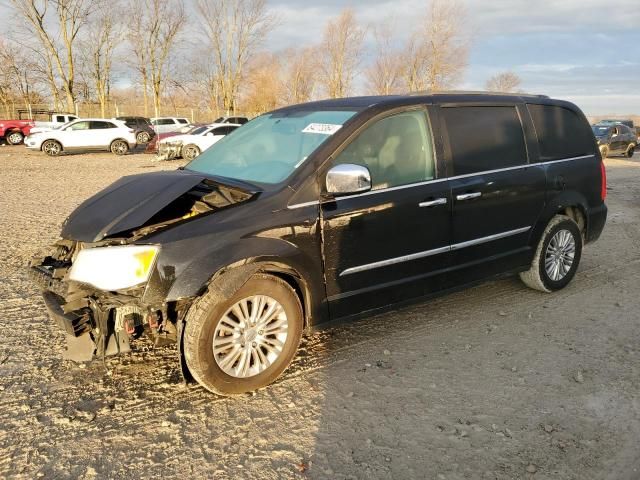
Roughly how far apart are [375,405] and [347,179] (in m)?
1.41

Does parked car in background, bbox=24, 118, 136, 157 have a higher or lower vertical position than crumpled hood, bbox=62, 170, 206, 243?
higher

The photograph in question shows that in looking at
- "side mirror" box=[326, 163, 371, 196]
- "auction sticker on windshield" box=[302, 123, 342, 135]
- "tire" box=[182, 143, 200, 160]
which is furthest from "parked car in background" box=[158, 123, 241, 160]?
"side mirror" box=[326, 163, 371, 196]

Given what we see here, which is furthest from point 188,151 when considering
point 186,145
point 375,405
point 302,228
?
point 375,405

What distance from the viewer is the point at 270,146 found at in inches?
154

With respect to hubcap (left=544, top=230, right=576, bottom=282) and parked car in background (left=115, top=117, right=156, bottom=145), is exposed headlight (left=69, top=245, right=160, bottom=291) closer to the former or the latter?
hubcap (left=544, top=230, right=576, bottom=282)

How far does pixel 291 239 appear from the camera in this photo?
319 centimetres

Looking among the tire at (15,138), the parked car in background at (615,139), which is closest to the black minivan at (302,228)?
the parked car in background at (615,139)

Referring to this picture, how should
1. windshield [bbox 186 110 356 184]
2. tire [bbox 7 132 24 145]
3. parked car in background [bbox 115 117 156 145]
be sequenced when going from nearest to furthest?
windshield [bbox 186 110 356 184]
tire [bbox 7 132 24 145]
parked car in background [bbox 115 117 156 145]

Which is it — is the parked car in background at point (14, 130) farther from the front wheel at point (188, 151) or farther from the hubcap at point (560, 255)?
the hubcap at point (560, 255)

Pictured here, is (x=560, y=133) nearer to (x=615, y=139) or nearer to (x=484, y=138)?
(x=484, y=138)

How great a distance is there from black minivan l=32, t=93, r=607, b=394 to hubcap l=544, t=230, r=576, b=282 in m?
0.09

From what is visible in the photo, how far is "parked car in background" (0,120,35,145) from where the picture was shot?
27.4 meters

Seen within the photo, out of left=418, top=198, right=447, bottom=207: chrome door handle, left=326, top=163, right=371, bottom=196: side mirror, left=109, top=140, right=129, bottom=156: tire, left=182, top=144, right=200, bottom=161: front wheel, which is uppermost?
left=109, top=140, right=129, bottom=156: tire

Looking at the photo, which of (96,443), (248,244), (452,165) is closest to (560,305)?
(452,165)
